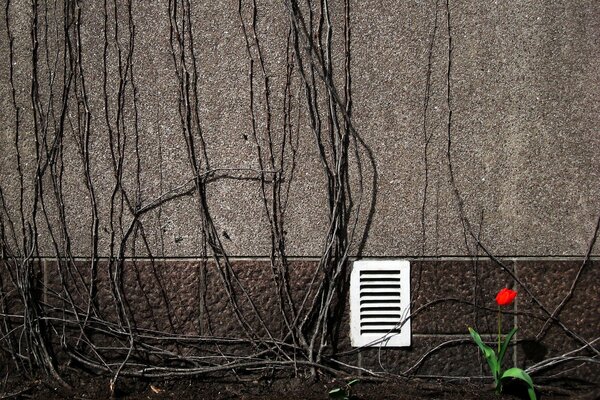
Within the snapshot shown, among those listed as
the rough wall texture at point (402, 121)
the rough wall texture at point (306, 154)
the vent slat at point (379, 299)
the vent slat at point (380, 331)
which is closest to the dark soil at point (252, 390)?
the rough wall texture at point (306, 154)

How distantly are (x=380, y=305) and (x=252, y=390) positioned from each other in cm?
76

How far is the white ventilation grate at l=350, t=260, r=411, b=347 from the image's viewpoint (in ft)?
11.3

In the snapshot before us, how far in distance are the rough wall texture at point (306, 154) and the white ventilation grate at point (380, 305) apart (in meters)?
0.07

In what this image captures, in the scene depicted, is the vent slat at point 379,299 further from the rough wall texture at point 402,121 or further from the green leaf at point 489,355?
the green leaf at point 489,355

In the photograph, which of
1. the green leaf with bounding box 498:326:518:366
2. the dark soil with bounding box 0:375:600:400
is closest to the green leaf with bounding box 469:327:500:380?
the green leaf with bounding box 498:326:518:366

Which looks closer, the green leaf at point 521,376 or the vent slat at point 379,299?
the green leaf at point 521,376

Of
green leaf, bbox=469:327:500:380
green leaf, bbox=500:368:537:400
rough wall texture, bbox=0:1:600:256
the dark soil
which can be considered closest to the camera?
green leaf, bbox=500:368:537:400

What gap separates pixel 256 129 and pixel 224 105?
20 centimetres

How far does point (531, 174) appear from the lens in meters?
3.41

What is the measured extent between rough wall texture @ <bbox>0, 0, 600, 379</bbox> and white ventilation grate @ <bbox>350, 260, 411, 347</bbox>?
7 cm

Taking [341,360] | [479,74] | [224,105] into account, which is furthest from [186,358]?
[479,74]

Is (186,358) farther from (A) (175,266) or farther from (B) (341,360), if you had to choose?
(B) (341,360)

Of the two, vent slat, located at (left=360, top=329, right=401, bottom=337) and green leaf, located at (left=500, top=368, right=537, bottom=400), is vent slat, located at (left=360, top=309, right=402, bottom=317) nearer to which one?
vent slat, located at (left=360, top=329, right=401, bottom=337)

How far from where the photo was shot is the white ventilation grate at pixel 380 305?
343 centimetres
